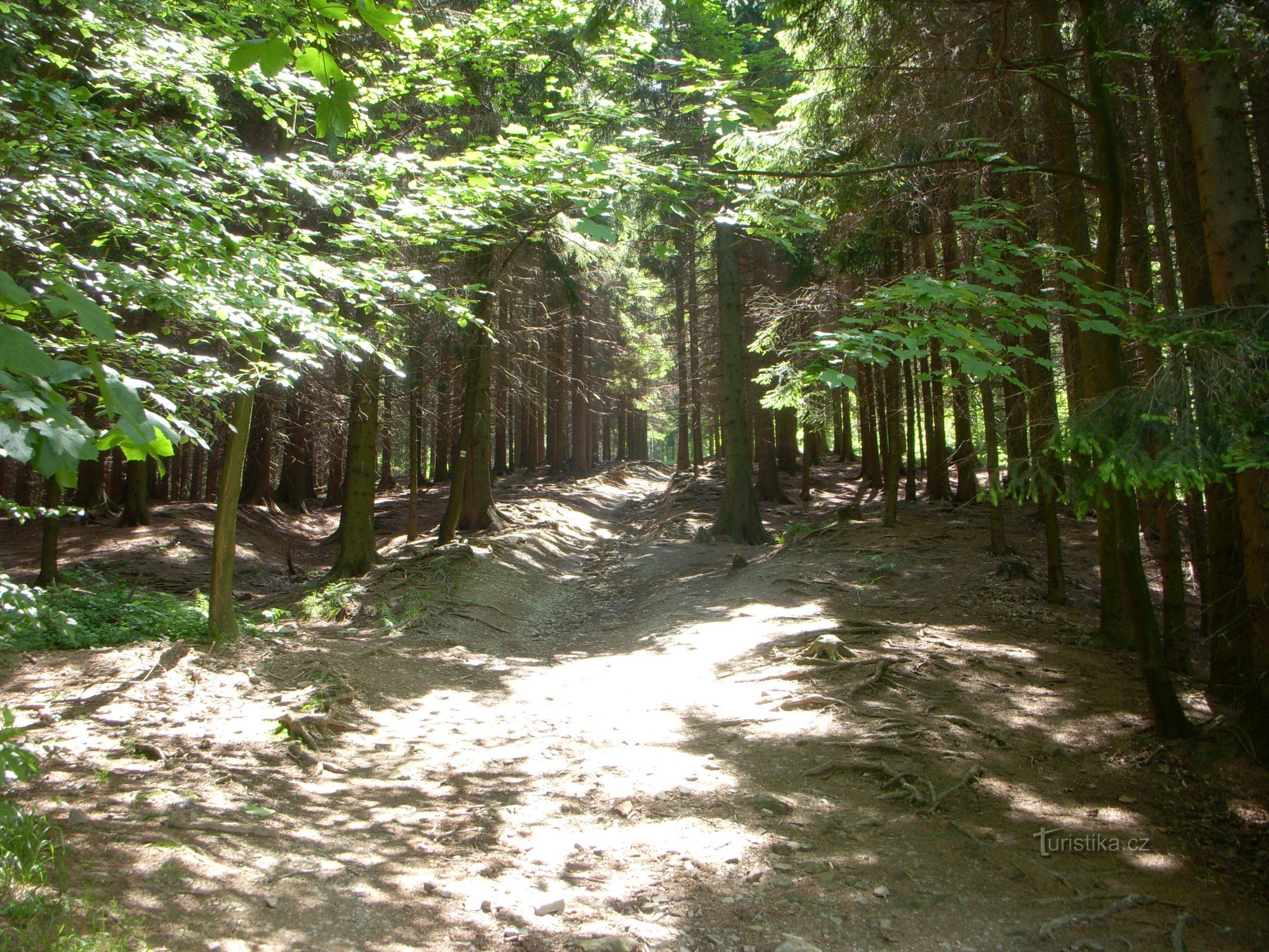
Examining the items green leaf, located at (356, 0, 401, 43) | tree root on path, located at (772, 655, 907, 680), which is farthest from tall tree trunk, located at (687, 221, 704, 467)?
green leaf, located at (356, 0, 401, 43)

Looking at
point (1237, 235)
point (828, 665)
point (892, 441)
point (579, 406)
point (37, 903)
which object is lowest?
point (828, 665)

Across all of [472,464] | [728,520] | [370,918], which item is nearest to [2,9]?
[370,918]

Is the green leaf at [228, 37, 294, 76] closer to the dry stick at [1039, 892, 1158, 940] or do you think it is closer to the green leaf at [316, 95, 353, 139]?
the green leaf at [316, 95, 353, 139]

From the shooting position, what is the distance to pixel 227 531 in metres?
7.81

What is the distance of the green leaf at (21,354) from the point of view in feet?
4.99

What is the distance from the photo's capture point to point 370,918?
3.61 meters

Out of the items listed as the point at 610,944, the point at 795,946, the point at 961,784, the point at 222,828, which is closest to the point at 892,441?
the point at 961,784

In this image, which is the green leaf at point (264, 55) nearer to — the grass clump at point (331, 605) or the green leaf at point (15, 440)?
the green leaf at point (15, 440)

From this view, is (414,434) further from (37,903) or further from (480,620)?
(37,903)

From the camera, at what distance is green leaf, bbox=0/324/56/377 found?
1521 millimetres

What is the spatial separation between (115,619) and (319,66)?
30.1 feet

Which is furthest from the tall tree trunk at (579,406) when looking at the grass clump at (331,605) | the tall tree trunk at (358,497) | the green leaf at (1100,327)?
the green leaf at (1100,327)

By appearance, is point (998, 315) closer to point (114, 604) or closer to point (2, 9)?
point (2, 9)

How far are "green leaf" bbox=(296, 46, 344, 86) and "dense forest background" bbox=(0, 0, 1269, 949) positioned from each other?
0.09ft
